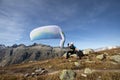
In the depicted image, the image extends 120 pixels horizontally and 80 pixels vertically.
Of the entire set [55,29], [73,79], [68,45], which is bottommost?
[73,79]

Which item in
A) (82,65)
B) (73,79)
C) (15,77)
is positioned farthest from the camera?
(82,65)

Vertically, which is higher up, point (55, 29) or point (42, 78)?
point (55, 29)

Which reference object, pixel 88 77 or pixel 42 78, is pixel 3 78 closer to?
pixel 42 78

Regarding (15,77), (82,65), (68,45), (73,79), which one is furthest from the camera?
(68,45)

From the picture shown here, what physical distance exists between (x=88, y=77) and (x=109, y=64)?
7669 mm

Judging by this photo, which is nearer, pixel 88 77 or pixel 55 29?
pixel 88 77

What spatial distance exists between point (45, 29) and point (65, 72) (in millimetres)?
15960

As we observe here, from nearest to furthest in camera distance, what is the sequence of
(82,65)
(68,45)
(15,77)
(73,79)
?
(73,79)
(15,77)
(82,65)
(68,45)

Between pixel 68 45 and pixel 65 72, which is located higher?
pixel 68 45

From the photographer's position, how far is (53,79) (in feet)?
59.6

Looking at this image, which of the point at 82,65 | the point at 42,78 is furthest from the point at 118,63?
the point at 42,78

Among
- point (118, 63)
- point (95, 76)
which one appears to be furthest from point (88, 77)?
point (118, 63)

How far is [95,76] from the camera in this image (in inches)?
731

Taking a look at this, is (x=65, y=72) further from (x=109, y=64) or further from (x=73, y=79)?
(x=109, y=64)
